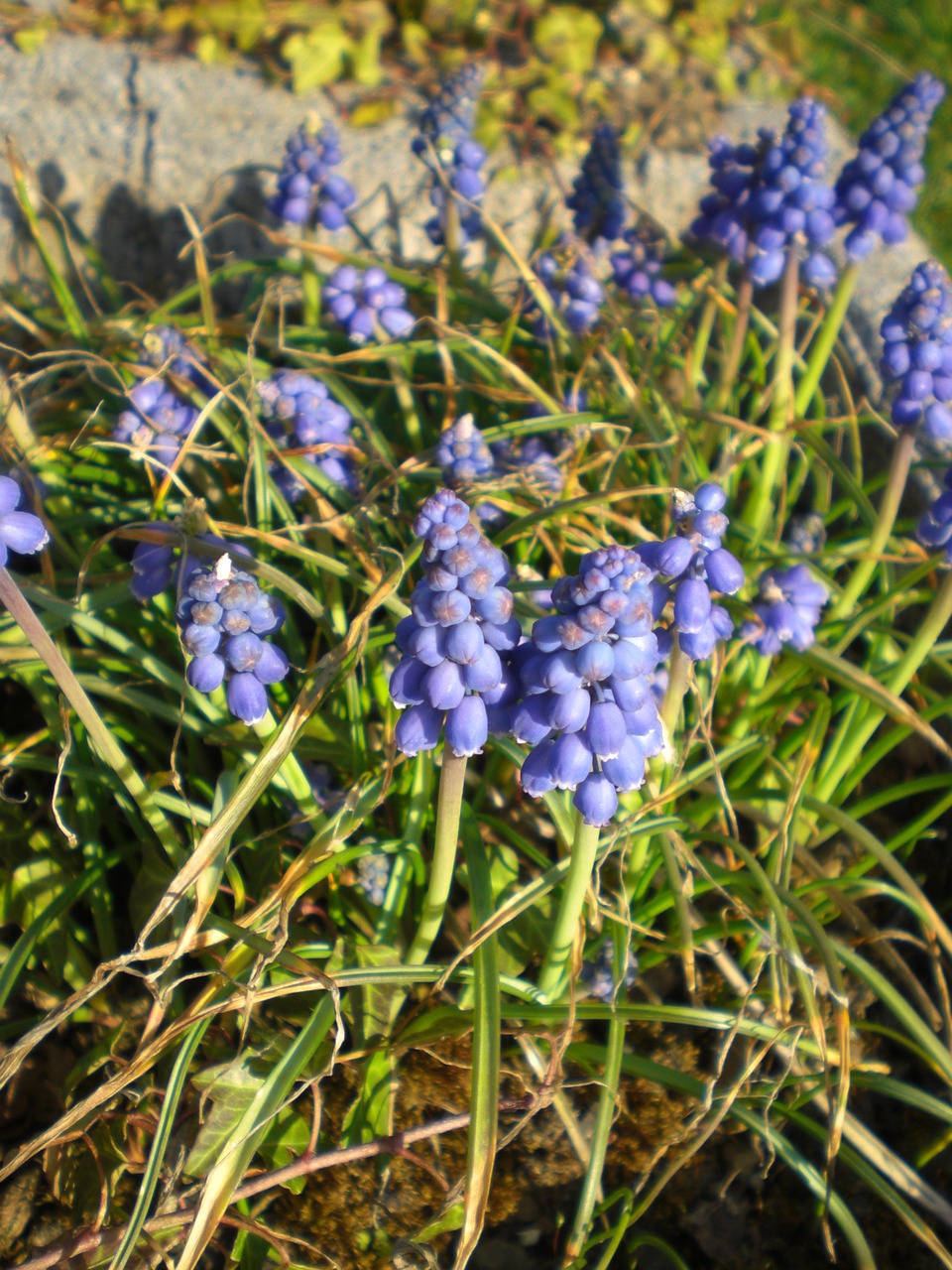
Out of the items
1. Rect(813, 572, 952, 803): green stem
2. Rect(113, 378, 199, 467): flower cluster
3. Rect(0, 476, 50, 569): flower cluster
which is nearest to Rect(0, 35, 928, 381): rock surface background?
Rect(113, 378, 199, 467): flower cluster

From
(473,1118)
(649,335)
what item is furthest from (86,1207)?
(649,335)

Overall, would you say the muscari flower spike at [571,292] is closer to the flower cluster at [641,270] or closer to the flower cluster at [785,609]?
the flower cluster at [641,270]

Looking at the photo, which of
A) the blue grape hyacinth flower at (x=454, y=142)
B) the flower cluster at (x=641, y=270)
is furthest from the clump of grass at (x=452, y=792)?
the blue grape hyacinth flower at (x=454, y=142)

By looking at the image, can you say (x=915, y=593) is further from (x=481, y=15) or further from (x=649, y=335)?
(x=481, y=15)

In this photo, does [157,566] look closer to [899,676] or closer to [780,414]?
[899,676]

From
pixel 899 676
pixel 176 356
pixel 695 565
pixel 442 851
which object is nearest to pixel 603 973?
→ pixel 442 851

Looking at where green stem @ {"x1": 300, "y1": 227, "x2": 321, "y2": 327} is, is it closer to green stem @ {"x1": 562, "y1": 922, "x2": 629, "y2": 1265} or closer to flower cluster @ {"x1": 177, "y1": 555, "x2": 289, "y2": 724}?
flower cluster @ {"x1": 177, "y1": 555, "x2": 289, "y2": 724}
